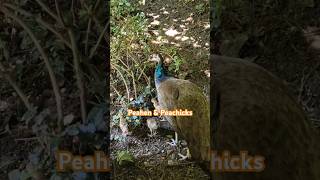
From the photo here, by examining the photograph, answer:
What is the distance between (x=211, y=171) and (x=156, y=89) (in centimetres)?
36

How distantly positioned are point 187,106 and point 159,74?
16 centimetres

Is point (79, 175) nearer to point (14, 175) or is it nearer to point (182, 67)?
point (14, 175)

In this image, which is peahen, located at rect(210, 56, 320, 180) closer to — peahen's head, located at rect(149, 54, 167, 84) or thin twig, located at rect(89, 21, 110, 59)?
peahen's head, located at rect(149, 54, 167, 84)

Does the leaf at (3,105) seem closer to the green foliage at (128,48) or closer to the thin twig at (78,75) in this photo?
the thin twig at (78,75)

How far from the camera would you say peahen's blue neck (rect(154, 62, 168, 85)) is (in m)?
1.89

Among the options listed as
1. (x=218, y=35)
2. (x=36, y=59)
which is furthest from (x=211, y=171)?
(x=36, y=59)

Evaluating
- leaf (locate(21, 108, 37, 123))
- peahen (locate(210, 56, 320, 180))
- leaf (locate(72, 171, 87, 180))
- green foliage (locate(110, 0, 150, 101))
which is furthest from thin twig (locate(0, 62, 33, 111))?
peahen (locate(210, 56, 320, 180))

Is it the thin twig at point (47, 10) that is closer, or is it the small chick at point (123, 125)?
the small chick at point (123, 125)

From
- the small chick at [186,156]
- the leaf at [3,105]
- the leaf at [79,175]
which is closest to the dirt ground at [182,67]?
the small chick at [186,156]

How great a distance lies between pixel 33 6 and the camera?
7.18ft

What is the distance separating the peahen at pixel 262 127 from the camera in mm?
1797

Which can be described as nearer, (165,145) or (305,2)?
(165,145)

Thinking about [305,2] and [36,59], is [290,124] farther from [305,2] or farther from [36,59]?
[36,59]

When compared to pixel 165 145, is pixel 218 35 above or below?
above
